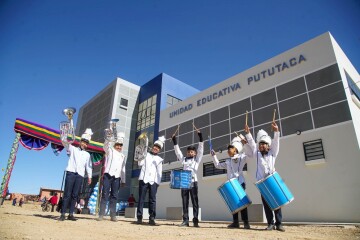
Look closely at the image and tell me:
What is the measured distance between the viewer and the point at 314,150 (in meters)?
11.8

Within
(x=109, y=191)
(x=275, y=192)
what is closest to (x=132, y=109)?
(x=109, y=191)

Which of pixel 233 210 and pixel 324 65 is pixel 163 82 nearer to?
pixel 324 65

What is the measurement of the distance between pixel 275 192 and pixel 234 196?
856 millimetres

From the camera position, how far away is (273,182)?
4.80m

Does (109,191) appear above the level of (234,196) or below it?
above

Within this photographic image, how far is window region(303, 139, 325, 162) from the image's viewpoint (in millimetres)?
11572

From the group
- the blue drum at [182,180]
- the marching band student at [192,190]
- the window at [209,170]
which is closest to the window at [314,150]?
the window at [209,170]

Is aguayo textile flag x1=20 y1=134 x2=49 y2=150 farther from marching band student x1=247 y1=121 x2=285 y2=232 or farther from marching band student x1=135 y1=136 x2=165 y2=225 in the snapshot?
marching band student x1=247 y1=121 x2=285 y2=232

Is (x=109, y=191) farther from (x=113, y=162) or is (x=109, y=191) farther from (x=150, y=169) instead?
(x=150, y=169)

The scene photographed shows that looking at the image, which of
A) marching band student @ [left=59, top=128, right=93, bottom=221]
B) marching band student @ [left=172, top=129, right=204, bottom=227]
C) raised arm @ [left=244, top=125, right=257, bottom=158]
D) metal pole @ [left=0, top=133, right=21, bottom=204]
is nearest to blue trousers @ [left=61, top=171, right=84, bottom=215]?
marching band student @ [left=59, top=128, right=93, bottom=221]

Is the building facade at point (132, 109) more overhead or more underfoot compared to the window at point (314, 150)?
more overhead

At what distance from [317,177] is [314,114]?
3.20 m

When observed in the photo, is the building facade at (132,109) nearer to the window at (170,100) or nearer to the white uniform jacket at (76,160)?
the window at (170,100)

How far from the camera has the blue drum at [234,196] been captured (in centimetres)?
509
